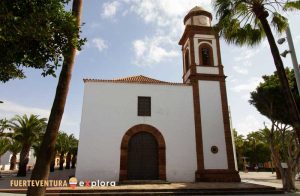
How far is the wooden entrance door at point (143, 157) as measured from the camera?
15.8 m

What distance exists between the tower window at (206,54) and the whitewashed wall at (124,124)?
286cm

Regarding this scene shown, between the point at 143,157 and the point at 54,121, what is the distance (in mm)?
10463

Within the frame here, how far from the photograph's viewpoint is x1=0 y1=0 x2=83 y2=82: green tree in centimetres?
559

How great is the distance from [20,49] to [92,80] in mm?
10742

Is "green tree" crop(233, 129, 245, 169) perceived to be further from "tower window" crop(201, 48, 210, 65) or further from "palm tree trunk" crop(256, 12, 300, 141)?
"palm tree trunk" crop(256, 12, 300, 141)

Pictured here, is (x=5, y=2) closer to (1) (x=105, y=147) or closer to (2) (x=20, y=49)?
(2) (x=20, y=49)

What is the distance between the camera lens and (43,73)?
7.13m

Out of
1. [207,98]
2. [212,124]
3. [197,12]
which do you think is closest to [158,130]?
[212,124]

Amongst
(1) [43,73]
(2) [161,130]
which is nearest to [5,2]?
(1) [43,73]

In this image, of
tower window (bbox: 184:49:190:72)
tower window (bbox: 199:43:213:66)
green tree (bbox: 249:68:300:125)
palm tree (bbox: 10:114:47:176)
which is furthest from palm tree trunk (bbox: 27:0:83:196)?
palm tree (bbox: 10:114:47:176)

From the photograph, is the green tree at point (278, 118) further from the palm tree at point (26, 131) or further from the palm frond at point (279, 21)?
the palm tree at point (26, 131)

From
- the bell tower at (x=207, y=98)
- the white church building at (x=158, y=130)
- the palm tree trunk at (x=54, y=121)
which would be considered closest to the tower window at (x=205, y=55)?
the bell tower at (x=207, y=98)

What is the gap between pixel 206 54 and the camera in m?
19.2

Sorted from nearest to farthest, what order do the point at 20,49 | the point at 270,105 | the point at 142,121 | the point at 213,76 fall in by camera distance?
the point at 20,49 < the point at 270,105 < the point at 142,121 < the point at 213,76
